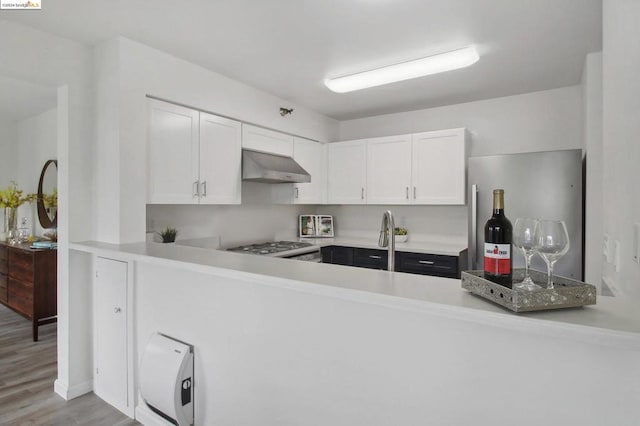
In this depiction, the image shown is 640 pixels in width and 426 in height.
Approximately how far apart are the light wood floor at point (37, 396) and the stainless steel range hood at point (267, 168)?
6.48 ft

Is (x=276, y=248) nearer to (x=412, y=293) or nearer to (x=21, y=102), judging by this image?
(x=412, y=293)

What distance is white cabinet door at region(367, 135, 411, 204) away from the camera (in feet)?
12.4

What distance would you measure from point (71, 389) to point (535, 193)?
369 cm

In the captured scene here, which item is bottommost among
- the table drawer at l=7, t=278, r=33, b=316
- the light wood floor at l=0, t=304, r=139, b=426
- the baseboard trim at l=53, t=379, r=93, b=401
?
the light wood floor at l=0, t=304, r=139, b=426

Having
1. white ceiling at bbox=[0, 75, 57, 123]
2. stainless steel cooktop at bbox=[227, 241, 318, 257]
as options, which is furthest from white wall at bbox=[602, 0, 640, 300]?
white ceiling at bbox=[0, 75, 57, 123]

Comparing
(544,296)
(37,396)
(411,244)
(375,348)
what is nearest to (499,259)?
(544,296)

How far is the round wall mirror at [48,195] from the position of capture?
416 centimetres

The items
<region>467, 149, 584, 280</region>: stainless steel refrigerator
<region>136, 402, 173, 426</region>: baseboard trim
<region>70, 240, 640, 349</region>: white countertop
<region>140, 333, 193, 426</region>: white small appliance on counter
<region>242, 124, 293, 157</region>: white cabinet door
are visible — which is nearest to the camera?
<region>70, 240, 640, 349</region>: white countertop

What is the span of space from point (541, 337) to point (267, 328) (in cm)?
109

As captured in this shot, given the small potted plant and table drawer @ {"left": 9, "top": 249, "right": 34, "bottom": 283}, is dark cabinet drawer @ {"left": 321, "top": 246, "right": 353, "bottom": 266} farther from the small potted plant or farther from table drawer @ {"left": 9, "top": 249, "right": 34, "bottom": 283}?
table drawer @ {"left": 9, "top": 249, "right": 34, "bottom": 283}

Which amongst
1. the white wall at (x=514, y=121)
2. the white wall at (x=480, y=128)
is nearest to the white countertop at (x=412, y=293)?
the white wall at (x=480, y=128)

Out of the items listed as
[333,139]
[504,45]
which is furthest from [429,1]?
[333,139]

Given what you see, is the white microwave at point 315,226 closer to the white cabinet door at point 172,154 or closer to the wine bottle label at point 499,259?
the white cabinet door at point 172,154

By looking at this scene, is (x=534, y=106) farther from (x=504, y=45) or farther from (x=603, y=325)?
(x=603, y=325)
